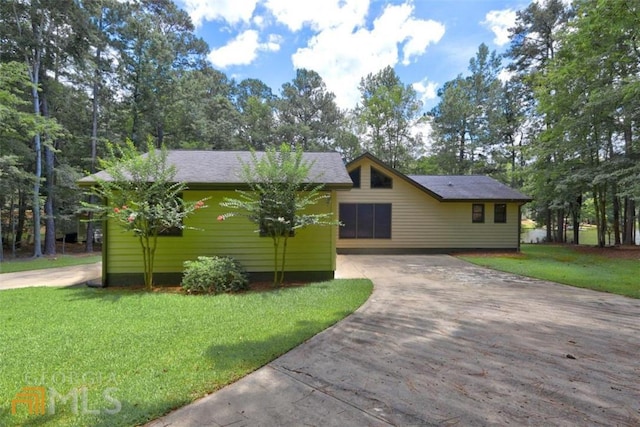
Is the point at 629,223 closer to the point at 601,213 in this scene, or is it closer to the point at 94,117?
the point at 601,213

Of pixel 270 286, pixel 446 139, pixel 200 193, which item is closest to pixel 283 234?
pixel 270 286

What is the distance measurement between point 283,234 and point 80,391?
4.84 metres

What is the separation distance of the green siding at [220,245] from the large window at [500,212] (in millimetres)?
9144

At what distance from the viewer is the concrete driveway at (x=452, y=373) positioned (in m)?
2.18

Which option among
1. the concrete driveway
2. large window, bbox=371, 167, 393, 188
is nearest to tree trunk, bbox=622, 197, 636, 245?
large window, bbox=371, 167, 393, 188

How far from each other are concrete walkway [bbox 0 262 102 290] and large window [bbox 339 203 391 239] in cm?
872

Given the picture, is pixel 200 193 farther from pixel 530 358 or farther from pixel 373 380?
pixel 530 358

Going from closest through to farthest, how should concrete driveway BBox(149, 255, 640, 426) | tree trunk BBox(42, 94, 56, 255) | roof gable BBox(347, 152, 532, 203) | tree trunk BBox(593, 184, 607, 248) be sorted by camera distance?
concrete driveway BBox(149, 255, 640, 426)
roof gable BBox(347, 152, 532, 203)
tree trunk BBox(593, 184, 607, 248)
tree trunk BBox(42, 94, 56, 255)

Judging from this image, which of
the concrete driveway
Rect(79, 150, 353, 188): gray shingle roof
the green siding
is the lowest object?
the concrete driveway

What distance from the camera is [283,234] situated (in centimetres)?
709

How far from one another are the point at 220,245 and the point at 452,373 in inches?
227

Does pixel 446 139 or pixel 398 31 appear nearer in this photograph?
pixel 398 31

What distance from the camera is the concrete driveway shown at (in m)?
2.18

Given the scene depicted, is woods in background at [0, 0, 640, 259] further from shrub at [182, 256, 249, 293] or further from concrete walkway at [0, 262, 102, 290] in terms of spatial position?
shrub at [182, 256, 249, 293]
